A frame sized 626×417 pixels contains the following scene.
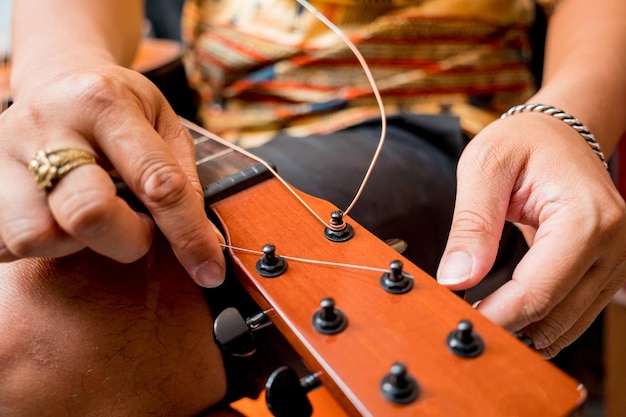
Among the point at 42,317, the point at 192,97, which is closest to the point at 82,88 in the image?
the point at 42,317

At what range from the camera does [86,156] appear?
48 cm

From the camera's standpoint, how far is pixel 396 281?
1.60ft

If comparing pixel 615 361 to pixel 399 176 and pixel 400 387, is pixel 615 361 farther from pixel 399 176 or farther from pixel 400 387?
pixel 400 387

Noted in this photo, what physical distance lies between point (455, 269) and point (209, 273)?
0.77 ft

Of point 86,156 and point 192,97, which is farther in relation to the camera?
point 192,97

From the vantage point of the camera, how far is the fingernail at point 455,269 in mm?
505

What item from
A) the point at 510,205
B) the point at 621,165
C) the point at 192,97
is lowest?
the point at 192,97

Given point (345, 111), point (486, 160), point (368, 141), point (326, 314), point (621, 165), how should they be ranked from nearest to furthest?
point (326, 314) → point (486, 160) → point (368, 141) → point (345, 111) → point (621, 165)

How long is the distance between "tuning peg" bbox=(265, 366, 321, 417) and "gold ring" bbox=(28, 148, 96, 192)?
0.24m

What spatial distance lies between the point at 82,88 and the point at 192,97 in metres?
0.68

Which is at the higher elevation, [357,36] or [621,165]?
[357,36]

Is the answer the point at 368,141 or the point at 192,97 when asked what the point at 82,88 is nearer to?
the point at 368,141

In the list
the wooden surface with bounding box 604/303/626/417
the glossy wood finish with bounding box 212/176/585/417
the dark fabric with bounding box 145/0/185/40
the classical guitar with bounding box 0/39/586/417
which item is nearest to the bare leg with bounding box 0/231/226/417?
the classical guitar with bounding box 0/39/586/417

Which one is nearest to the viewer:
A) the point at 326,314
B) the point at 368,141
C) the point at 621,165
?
the point at 326,314
